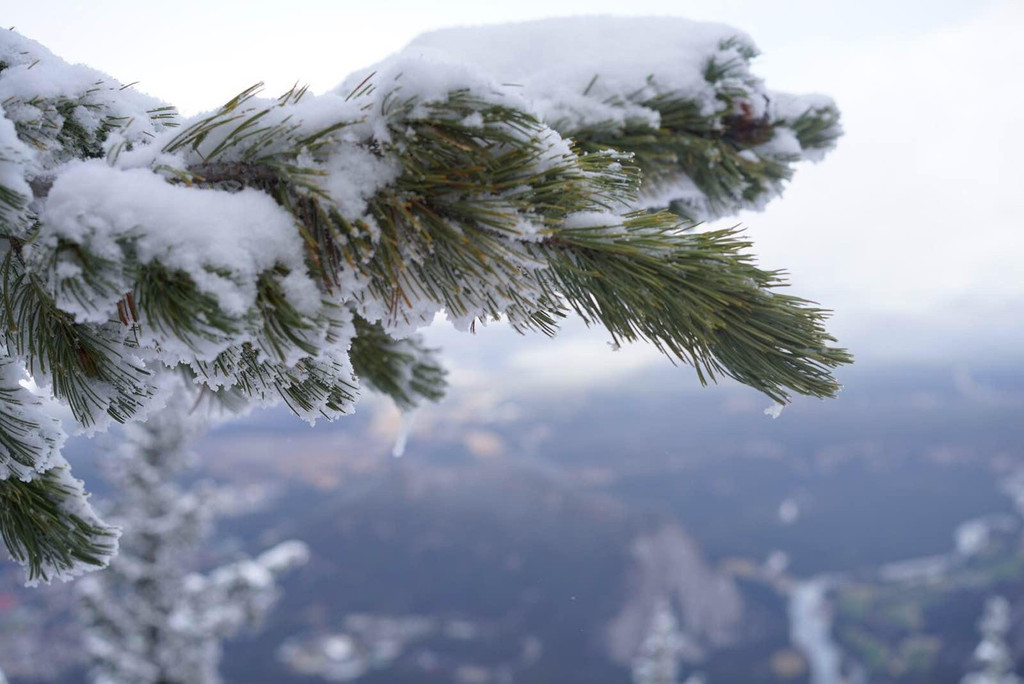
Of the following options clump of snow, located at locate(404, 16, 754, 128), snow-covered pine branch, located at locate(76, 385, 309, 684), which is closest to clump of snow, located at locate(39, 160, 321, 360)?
clump of snow, located at locate(404, 16, 754, 128)

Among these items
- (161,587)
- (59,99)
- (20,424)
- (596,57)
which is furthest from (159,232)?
(161,587)

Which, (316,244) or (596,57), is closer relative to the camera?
(316,244)

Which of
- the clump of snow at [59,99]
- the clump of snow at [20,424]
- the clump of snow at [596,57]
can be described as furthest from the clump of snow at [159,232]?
the clump of snow at [596,57]

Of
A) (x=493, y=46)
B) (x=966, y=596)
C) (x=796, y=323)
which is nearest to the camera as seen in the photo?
(x=796, y=323)

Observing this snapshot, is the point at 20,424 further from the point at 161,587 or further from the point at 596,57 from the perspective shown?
the point at 161,587

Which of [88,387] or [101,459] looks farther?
[101,459]

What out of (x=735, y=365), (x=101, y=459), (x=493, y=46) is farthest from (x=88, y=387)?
(x=101, y=459)

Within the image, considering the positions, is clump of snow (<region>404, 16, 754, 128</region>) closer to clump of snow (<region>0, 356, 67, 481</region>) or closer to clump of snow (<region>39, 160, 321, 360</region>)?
clump of snow (<region>39, 160, 321, 360</region>)

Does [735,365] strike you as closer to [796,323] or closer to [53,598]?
[796,323]

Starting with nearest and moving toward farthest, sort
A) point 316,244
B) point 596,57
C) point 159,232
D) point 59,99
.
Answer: point 159,232 < point 316,244 < point 59,99 < point 596,57
